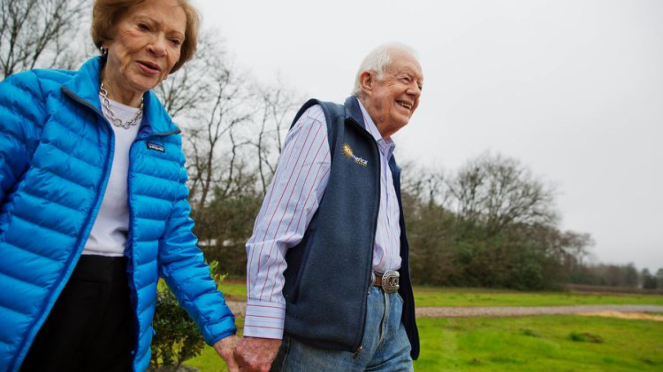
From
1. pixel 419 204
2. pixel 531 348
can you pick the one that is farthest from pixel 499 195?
pixel 531 348

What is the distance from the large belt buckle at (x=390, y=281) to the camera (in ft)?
7.68

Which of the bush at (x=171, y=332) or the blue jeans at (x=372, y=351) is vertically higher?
the blue jeans at (x=372, y=351)

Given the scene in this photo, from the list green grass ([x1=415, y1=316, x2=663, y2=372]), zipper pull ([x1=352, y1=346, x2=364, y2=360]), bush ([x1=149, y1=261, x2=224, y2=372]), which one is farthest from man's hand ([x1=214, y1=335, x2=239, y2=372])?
green grass ([x1=415, y1=316, x2=663, y2=372])

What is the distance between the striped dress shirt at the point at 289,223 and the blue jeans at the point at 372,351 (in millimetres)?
164

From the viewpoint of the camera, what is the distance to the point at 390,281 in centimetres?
237

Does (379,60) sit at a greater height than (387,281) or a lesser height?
greater

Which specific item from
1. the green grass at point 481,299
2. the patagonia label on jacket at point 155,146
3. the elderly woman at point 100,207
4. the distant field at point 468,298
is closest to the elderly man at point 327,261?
the elderly woman at point 100,207

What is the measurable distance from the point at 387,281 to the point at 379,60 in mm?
1287

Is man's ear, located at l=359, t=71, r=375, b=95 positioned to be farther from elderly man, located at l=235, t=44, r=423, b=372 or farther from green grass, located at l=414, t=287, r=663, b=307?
green grass, located at l=414, t=287, r=663, b=307

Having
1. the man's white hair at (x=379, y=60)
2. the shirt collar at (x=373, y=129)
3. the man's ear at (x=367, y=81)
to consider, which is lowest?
the shirt collar at (x=373, y=129)

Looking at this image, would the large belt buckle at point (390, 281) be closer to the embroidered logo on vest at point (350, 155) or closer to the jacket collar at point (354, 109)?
the embroidered logo on vest at point (350, 155)

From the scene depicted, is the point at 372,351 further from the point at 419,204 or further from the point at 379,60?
the point at 419,204

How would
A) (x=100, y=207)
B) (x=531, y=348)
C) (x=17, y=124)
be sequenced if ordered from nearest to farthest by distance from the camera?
(x=17, y=124) < (x=100, y=207) < (x=531, y=348)

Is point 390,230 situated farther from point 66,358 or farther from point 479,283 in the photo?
point 479,283
